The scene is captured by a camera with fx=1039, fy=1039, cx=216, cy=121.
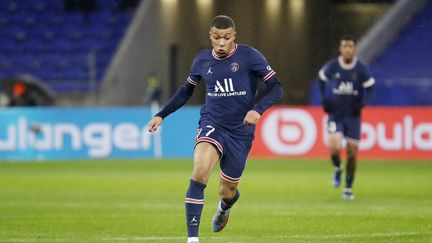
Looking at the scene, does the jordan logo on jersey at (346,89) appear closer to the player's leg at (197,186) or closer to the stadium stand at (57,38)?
the player's leg at (197,186)

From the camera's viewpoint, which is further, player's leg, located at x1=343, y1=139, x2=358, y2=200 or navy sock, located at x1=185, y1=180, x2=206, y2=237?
player's leg, located at x1=343, y1=139, x2=358, y2=200

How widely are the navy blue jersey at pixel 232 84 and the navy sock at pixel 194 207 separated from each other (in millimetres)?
830

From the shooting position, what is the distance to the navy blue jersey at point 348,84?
1702 centimetres

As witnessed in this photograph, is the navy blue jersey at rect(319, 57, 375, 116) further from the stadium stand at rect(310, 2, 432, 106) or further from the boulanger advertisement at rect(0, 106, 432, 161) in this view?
the stadium stand at rect(310, 2, 432, 106)

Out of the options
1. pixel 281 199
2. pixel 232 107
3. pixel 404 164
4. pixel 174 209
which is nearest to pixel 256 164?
pixel 404 164

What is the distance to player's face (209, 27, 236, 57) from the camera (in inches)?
402

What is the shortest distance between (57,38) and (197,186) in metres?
26.4

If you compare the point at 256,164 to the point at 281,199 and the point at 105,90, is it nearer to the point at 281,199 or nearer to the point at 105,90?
the point at 105,90

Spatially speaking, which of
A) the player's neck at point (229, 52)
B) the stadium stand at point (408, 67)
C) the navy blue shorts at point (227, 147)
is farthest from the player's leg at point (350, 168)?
the stadium stand at point (408, 67)

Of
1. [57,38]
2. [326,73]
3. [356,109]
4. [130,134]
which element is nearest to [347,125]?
[356,109]

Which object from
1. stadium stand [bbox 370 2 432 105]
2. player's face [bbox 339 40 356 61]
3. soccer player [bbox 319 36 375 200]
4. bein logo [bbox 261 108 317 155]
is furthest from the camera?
stadium stand [bbox 370 2 432 105]

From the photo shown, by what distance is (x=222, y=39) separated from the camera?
1025cm

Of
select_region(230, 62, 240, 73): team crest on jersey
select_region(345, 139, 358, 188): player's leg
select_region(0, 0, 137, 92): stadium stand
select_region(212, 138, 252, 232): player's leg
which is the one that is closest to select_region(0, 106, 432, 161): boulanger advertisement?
select_region(0, 0, 137, 92): stadium stand

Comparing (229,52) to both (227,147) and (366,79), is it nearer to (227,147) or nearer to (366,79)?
(227,147)
